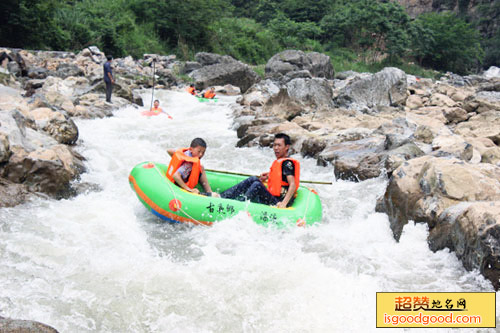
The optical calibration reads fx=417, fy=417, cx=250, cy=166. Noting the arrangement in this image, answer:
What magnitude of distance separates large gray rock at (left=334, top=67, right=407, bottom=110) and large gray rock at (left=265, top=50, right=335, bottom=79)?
23.0 ft

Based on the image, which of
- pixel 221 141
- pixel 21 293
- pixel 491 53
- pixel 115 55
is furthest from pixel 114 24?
pixel 491 53

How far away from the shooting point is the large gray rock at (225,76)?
1666cm

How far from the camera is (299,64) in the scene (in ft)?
63.0

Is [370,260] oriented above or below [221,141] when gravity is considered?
above

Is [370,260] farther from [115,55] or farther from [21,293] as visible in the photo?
[115,55]

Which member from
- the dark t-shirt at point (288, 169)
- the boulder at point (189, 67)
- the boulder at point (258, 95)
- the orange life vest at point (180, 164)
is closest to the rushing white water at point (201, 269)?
the orange life vest at point (180, 164)

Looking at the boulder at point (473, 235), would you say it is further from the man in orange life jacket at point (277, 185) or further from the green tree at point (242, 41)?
the green tree at point (242, 41)

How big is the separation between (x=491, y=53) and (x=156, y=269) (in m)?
36.3

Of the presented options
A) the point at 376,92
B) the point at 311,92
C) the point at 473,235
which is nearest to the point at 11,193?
the point at 473,235

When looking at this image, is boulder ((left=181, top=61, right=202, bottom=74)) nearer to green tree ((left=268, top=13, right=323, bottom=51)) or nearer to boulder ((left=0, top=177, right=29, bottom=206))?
green tree ((left=268, top=13, right=323, bottom=51))

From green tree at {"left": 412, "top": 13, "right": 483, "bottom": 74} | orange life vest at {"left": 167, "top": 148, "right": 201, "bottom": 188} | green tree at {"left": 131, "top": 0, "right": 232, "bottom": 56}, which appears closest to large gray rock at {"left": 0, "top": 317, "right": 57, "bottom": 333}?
orange life vest at {"left": 167, "top": 148, "right": 201, "bottom": 188}

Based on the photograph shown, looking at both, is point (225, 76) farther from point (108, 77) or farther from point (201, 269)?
point (201, 269)

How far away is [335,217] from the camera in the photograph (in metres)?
4.88

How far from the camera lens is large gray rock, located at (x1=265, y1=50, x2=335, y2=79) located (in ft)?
61.5
